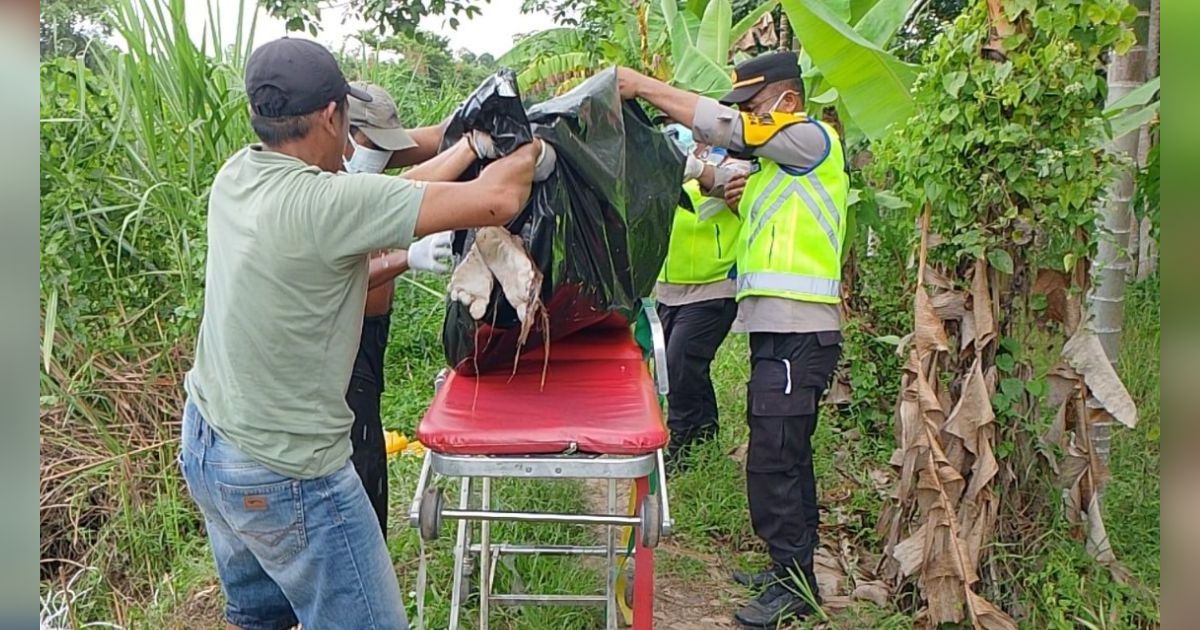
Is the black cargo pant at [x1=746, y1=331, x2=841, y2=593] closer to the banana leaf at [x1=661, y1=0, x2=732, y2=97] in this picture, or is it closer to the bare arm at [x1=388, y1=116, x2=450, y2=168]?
the bare arm at [x1=388, y1=116, x2=450, y2=168]

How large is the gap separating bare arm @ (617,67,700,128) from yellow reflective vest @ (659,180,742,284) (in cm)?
126

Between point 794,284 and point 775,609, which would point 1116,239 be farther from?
point 775,609

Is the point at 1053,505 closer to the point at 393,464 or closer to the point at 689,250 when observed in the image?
the point at 689,250

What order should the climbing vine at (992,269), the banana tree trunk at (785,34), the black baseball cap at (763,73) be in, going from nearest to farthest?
the climbing vine at (992,269)
the black baseball cap at (763,73)
the banana tree trunk at (785,34)

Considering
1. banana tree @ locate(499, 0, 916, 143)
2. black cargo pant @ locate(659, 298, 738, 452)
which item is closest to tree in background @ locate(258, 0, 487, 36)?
banana tree @ locate(499, 0, 916, 143)

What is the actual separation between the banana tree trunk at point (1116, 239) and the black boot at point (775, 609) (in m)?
1.54

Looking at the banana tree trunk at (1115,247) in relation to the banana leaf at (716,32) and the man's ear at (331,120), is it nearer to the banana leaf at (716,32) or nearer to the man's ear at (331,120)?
the banana leaf at (716,32)

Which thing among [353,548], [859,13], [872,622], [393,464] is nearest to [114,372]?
[393,464]

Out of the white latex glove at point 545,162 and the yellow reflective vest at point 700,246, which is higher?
the white latex glove at point 545,162

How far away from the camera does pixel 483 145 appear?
2406 mm

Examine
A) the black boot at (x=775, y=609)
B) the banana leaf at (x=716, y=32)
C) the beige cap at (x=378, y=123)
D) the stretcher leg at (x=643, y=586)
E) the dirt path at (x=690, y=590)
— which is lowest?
the dirt path at (x=690, y=590)

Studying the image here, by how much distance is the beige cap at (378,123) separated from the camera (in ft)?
11.0

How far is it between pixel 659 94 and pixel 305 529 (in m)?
1.74

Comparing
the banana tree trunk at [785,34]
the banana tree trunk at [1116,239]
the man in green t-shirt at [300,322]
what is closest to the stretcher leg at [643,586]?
the man in green t-shirt at [300,322]
